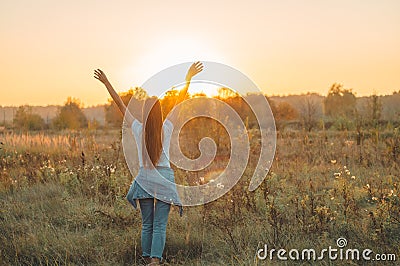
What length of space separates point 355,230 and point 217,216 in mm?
1730

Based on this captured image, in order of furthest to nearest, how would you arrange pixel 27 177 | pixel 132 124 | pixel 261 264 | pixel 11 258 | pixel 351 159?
pixel 351 159 → pixel 27 177 → pixel 11 258 → pixel 132 124 → pixel 261 264

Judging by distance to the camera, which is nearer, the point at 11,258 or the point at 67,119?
the point at 11,258

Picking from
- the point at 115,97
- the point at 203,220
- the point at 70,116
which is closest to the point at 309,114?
the point at 203,220

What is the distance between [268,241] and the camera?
482 centimetres

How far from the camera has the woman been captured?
13.9 ft

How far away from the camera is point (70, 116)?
3925cm

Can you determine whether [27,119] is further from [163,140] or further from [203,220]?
[163,140]

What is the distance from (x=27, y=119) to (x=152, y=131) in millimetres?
33890

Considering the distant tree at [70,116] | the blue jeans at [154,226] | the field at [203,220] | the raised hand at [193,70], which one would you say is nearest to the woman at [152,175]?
the blue jeans at [154,226]

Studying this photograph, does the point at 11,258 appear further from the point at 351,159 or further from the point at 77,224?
the point at 351,159

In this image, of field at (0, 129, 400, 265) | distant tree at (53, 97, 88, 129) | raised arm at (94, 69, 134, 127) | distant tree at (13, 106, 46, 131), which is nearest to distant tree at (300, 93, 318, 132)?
field at (0, 129, 400, 265)

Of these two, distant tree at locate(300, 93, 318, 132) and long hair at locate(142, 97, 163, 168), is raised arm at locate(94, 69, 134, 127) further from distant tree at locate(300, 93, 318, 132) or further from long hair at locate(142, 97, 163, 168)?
distant tree at locate(300, 93, 318, 132)

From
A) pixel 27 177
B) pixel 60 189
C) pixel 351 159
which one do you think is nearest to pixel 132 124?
pixel 60 189

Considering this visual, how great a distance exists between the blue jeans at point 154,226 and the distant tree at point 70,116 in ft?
98.3
